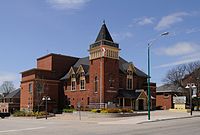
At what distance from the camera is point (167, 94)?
8038 cm

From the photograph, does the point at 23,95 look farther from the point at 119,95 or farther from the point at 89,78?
the point at 119,95

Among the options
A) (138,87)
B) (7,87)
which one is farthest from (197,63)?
(7,87)

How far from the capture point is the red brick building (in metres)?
62.1

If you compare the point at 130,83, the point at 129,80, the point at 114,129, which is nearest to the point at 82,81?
the point at 129,80

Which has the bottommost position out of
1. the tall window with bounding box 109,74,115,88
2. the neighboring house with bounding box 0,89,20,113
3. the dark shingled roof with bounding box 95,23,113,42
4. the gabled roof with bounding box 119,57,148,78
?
the neighboring house with bounding box 0,89,20,113

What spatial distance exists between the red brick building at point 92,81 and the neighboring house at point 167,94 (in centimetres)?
641

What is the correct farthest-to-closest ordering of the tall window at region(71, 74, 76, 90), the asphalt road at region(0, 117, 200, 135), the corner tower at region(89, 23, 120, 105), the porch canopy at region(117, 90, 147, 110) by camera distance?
the tall window at region(71, 74, 76, 90), the porch canopy at region(117, 90, 147, 110), the corner tower at region(89, 23, 120, 105), the asphalt road at region(0, 117, 200, 135)

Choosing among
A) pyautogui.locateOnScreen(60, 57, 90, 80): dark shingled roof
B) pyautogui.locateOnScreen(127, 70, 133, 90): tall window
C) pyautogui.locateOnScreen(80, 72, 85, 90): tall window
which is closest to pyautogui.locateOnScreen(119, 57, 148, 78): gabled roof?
pyautogui.locateOnScreen(127, 70, 133, 90): tall window

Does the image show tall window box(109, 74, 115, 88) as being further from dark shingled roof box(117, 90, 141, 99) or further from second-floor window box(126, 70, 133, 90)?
second-floor window box(126, 70, 133, 90)

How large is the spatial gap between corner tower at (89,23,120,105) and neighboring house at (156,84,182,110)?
725 inches

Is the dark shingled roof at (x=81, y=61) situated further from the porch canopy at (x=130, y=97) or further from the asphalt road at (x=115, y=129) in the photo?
the asphalt road at (x=115, y=129)

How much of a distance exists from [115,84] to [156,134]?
43.6 metres

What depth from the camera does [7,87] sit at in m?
144

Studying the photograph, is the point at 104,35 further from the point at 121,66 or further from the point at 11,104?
the point at 11,104
